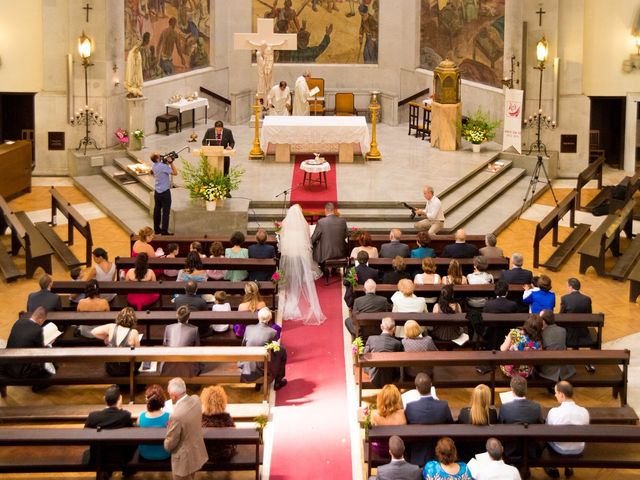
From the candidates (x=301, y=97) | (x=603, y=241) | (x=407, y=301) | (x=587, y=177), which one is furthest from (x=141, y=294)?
(x=301, y=97)

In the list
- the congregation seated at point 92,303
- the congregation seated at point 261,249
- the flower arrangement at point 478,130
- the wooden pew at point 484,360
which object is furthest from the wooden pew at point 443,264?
the flower arrangement at point 478,130

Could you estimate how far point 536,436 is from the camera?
977 cm

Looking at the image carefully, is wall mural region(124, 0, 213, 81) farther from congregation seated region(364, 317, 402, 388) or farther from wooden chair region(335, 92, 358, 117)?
congregation seated region(364, 317, 402, 388)

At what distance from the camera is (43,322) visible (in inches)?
482

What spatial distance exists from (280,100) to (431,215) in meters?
8.18

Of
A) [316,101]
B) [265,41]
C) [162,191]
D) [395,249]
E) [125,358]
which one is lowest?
[125,358]

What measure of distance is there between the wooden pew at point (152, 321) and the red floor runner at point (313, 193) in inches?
237

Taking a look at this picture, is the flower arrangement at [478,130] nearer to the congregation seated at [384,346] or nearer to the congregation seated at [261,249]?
the congregation seated at [261,249]

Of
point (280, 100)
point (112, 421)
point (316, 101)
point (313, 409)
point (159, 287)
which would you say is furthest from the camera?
point (316, 101)

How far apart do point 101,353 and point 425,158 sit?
42.8 ft

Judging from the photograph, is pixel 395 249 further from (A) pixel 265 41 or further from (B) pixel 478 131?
(A) pixel 265 41

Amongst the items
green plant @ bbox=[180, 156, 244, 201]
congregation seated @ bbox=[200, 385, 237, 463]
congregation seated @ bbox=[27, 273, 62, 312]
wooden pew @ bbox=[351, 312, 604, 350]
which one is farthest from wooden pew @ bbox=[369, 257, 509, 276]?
congregation seated @ bbox=[200, 385, 237, 463]

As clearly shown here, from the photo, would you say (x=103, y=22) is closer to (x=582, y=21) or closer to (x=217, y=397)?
(x=582, y=21)

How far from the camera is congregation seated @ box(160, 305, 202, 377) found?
1188 centimetres
